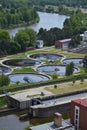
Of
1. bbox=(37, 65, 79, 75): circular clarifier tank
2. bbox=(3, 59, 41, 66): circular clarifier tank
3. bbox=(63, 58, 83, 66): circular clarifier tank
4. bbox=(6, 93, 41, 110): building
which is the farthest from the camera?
bbox=(63, 58, 83, 66): circular clarifier tank

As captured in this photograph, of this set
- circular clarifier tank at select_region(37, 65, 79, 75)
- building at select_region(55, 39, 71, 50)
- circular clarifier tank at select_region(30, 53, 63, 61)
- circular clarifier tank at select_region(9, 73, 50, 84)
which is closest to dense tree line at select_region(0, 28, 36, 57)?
circular clarifier tank at select_region(30, 53, 63, 61)

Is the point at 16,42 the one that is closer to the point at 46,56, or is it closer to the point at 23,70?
the point at 46,56

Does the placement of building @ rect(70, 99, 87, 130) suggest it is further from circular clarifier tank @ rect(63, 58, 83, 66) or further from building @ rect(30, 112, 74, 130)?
circular clarifier tank @ rect(63, 58, 83, 66)

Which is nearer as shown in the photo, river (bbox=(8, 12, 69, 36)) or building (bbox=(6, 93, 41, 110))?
building (bbox=(6, 93, 41, 110))

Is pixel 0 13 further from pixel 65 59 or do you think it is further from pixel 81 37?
pixel 65 59

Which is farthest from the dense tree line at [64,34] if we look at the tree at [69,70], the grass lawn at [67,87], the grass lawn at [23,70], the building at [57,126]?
the building at [57,126]

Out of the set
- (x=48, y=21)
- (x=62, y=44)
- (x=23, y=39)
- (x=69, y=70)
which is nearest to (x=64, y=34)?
(x=62, y=44)

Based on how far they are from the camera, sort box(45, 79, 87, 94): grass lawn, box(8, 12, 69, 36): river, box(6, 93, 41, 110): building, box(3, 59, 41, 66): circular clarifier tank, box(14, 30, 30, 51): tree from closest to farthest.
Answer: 1. box(6, 93, 41, 110): building
2. box(45, 79, 87, 94): grass lawn
3. box(3, 59, 41, 66): circular clarifier tank
4. box(14, 30, 30, 51): tree
5. box(8, 12, 69, 36): river
